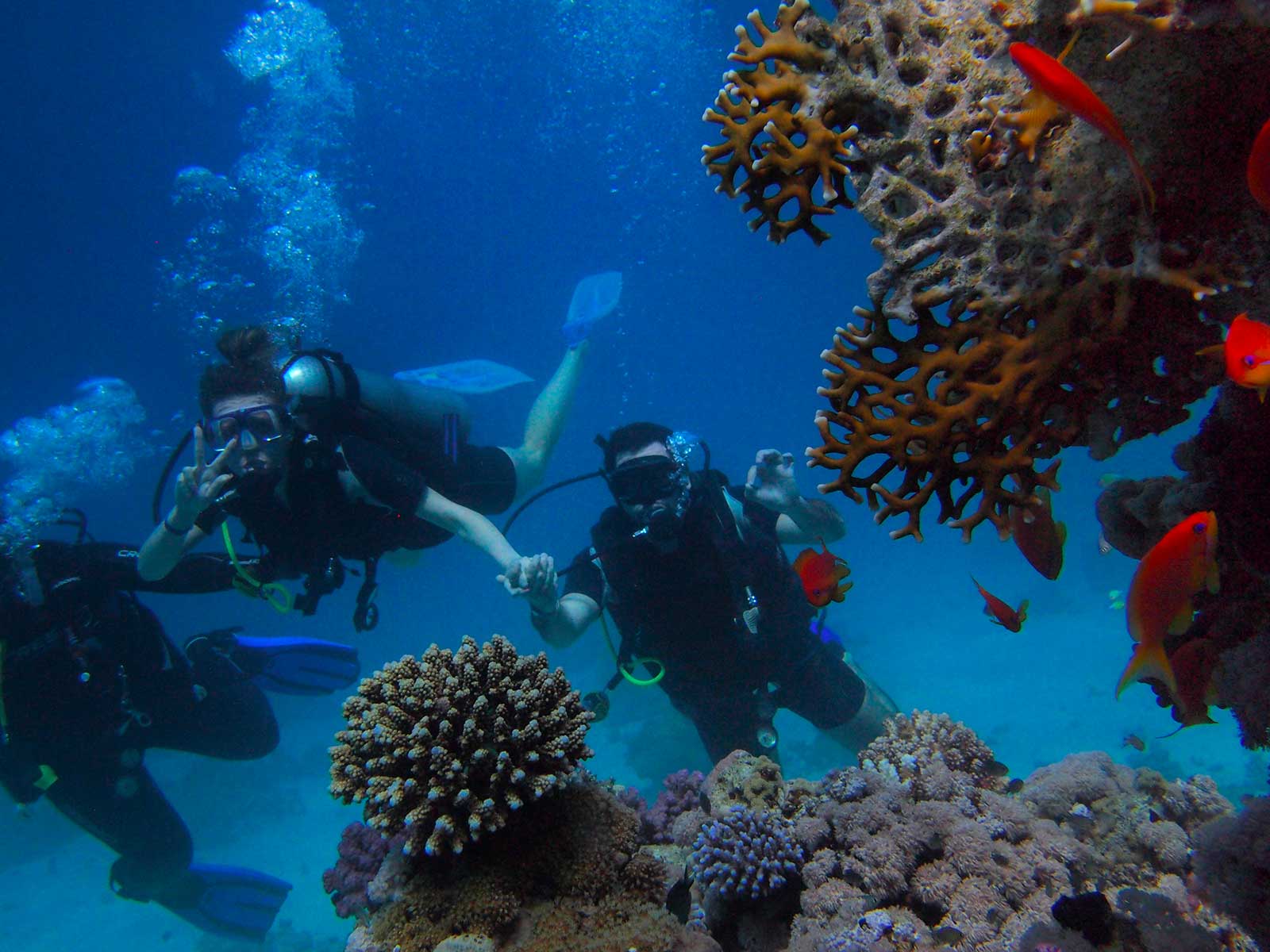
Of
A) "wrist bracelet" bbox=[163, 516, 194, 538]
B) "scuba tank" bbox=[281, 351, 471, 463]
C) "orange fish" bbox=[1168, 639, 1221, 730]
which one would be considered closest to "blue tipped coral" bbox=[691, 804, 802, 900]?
"orange fish" bbox=[1168, 639, 1221, 730]

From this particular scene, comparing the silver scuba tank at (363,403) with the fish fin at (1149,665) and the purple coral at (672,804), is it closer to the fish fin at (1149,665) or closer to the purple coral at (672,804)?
the purple coral at (672,804)

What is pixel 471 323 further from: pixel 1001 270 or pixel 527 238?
pixel 1001 270

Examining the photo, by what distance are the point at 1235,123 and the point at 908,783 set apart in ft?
10.5

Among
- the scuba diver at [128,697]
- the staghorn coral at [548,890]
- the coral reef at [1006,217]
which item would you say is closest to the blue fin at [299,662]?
the scuba diver at [128,697]

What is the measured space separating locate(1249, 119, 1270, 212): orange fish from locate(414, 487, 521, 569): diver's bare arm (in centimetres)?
474

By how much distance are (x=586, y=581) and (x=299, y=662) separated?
494cm

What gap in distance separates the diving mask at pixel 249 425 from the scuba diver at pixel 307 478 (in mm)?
10

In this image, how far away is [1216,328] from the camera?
2178 millimetres

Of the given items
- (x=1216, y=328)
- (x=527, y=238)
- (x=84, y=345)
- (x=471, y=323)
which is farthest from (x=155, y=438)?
(x=1216, y=328)

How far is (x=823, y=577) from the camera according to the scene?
136 inches

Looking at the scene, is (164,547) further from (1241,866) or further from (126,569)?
(1241,866)

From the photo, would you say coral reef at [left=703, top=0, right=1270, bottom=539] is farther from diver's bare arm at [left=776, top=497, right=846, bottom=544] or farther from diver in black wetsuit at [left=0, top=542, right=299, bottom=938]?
diver in black wetsuit at [left=0, top=542, right=299, bottom=938]

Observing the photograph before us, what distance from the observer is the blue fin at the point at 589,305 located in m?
12.2

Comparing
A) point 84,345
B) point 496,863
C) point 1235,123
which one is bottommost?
point 496,863
